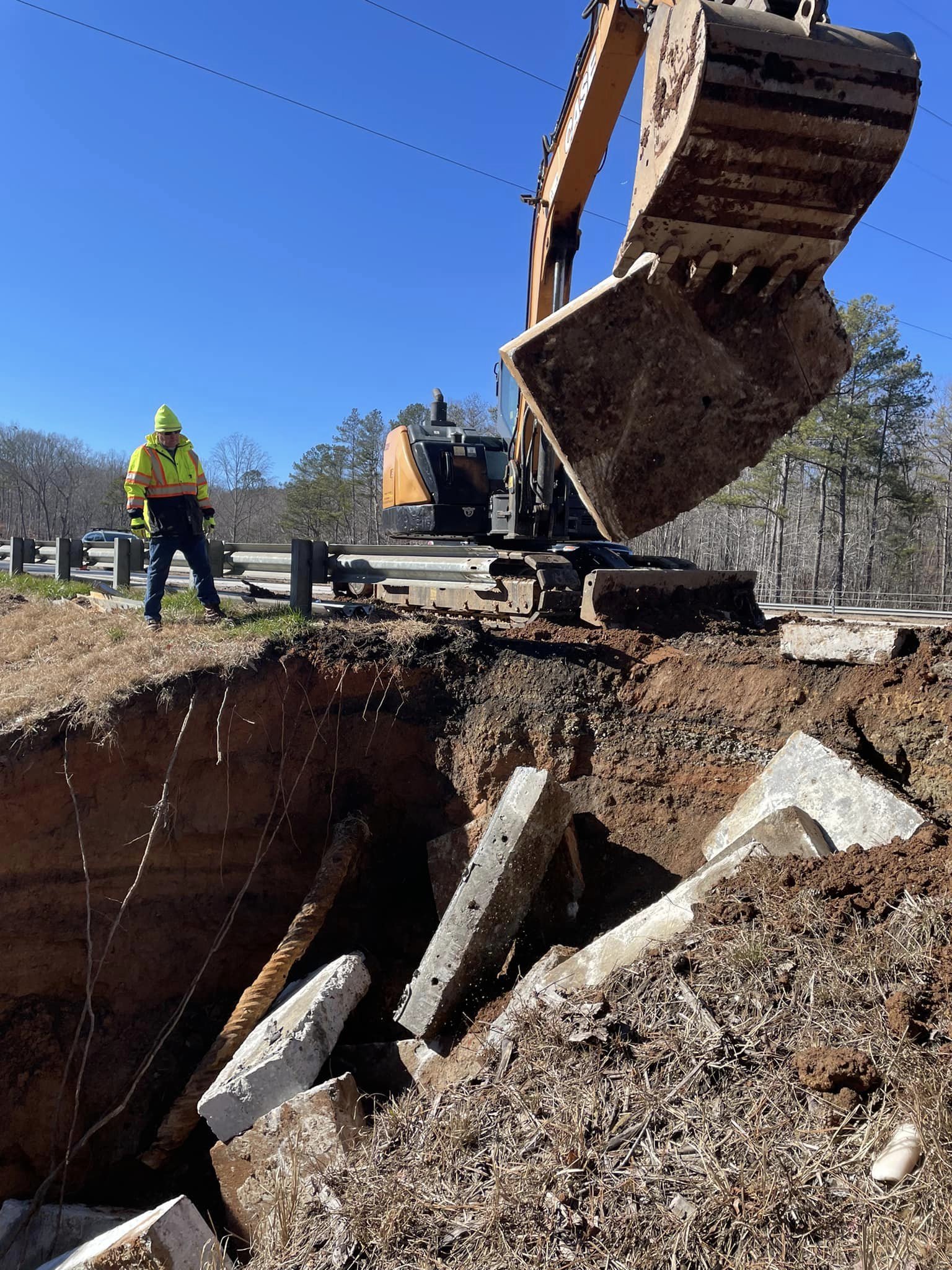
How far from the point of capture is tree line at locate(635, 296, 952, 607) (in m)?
29.4

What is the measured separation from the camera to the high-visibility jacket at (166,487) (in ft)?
22.7

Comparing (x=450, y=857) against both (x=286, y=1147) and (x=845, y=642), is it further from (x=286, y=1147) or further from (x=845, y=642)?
(x=845, y=642)

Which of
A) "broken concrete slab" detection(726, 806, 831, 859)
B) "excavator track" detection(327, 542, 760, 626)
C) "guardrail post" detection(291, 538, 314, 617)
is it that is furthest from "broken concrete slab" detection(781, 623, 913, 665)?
"guardrail post" detection(291, 538, 314, 617)

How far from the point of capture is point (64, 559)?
36.4 feet

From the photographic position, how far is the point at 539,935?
4.55 meters

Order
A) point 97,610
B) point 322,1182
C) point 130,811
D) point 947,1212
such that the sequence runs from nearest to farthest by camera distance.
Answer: point 947,1212
point 322,1182
point 130,811
point 97,610

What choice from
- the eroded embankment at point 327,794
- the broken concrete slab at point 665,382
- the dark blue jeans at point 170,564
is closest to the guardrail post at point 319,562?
the dark blue jeans at point 170,564


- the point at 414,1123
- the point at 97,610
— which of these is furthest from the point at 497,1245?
the point at 97,610

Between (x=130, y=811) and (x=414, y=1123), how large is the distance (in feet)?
10.9

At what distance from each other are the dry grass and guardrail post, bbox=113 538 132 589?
7879 mm

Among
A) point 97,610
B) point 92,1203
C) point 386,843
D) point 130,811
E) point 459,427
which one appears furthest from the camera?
point 459,427

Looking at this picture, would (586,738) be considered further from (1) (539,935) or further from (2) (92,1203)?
(2) (92,1203)

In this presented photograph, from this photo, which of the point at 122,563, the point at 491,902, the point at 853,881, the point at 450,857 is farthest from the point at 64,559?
the point at 853,881

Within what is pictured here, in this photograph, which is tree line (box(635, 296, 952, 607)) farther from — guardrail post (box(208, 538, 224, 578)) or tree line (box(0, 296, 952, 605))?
guardrail post (box(208, 538, 224, 578))
